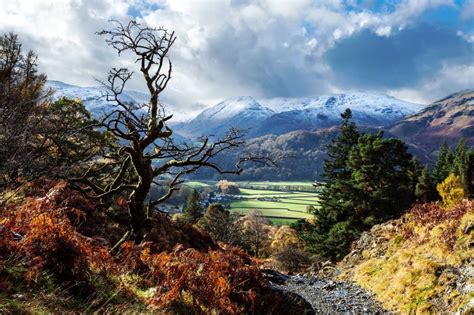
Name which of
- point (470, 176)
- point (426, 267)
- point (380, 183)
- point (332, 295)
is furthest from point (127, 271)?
point (380, 183)

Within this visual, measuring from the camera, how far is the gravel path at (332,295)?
13250 mm

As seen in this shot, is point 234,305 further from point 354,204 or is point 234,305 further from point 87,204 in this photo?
point 354,204

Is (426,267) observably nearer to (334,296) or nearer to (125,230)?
(334,296)

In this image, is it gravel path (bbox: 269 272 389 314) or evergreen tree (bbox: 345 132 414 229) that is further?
evergreen tree (bbox: 345 132 414 229)

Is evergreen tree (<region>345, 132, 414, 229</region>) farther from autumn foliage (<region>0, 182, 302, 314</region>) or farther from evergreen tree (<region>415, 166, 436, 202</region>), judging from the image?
autumn foliage (<region>0, 182, 302, 314</region>)

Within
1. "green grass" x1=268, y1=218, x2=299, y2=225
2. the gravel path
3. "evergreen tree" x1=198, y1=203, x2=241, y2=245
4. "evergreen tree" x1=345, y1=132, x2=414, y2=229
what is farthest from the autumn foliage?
"green grass" x1=268, y1=218, x2=299, y2=225

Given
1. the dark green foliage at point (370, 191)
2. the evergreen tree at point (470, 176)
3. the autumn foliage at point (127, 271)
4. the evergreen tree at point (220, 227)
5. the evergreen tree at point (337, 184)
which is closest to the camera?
the autumn foliage at point (127, 271)

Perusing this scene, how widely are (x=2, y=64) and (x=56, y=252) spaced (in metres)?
21.8

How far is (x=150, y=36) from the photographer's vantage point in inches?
367

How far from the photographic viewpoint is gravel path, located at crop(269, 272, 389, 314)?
1325 centimetres

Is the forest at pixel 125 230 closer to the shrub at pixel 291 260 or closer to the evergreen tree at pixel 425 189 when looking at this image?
the evergreen tree at pixel 425 189

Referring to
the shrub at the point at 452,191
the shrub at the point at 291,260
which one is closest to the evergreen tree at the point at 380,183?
the shrub at the point at 452,191

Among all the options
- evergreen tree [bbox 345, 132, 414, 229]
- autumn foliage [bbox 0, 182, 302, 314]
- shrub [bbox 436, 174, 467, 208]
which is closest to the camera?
autumn foliage [bbox 0, 182, 302, 314]

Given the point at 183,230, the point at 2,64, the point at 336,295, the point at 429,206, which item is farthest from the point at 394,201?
the point at 2,64
